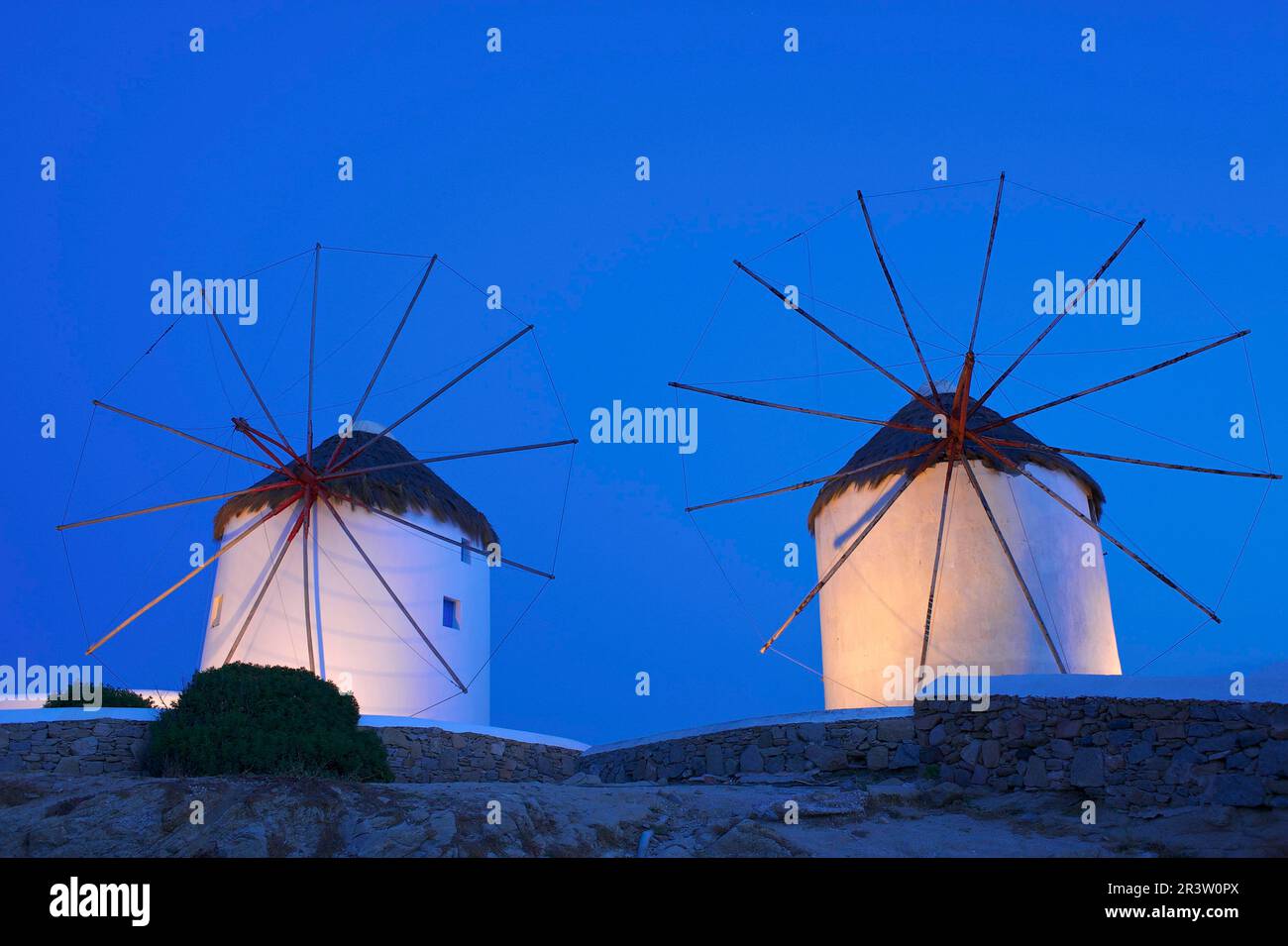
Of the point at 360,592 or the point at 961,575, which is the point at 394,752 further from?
the point at 961,575

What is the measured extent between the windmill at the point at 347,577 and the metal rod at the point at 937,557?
6.25m

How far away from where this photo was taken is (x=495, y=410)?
71.0 meters

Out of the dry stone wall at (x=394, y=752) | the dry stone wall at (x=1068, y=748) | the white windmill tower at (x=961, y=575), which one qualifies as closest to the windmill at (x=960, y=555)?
the white windmill tower at (x=961, y=575)

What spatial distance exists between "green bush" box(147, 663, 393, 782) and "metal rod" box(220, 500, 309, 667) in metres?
4.63

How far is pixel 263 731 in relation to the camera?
1196 cm

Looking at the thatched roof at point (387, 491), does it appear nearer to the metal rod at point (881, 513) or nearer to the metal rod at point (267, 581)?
the metal rod at point (267, 581)

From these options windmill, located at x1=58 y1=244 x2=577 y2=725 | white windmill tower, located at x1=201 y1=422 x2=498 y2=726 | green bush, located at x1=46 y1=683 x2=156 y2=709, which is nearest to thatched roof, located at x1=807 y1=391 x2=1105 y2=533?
windmill, located at x1=58 y1=244 x2=577 y2=725

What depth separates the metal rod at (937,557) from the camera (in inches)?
586

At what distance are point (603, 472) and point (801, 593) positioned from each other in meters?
13.5

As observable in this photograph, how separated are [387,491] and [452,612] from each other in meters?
2.36

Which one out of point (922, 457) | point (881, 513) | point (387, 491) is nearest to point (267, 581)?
point (387, 491)

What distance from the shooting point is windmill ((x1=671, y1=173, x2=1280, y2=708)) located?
15.6m

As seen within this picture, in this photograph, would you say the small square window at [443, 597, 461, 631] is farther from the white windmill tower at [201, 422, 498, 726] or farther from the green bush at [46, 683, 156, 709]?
the green bush at [46, 683, 156, 709]
